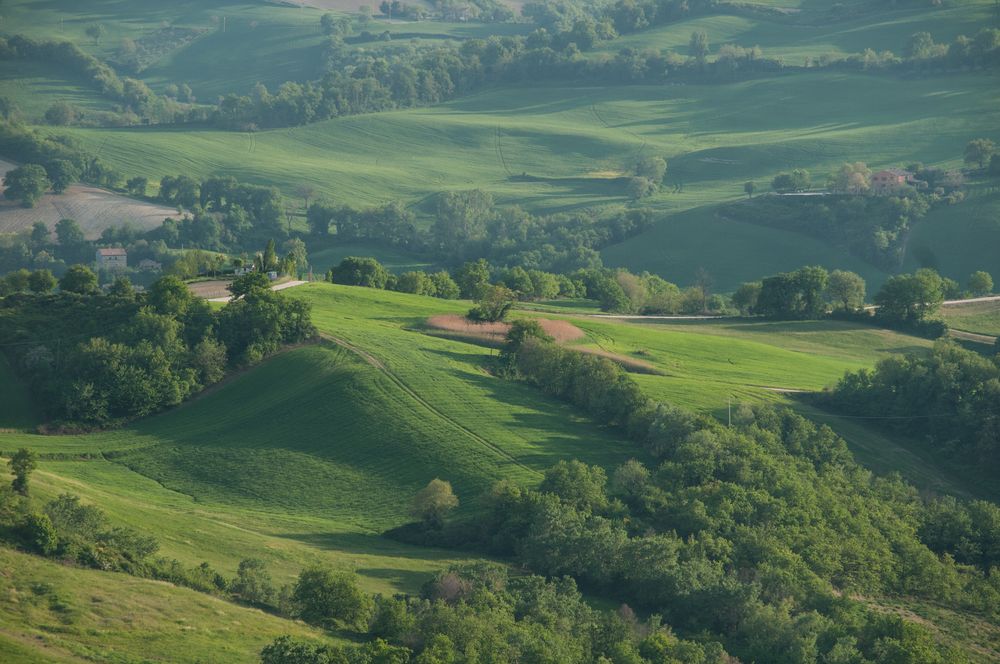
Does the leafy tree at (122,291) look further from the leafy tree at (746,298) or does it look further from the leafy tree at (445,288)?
the leafy tree at (746,298)

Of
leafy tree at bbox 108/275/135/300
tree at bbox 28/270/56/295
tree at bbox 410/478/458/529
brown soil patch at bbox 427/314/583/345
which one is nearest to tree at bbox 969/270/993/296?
brown soil patch at bbox 427/314/583/345

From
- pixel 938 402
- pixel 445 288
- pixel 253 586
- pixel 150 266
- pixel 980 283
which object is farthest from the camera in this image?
pixel 150 266

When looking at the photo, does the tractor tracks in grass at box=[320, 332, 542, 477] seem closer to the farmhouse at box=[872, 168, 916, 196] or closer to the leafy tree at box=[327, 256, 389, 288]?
the leafy tree at box=[327, 256, 389, 288]

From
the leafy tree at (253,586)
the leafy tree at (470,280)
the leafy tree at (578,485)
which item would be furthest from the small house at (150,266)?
the leafy tree at (253,586)

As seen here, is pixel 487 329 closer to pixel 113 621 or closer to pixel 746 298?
pixel 746 298

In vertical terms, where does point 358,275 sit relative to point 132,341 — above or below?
below

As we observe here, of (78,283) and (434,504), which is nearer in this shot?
(434,504)

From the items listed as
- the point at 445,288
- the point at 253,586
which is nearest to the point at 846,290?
the point at 445,288
